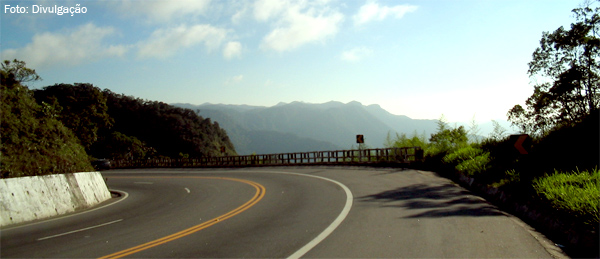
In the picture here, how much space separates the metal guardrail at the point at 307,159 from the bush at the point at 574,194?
16.1m

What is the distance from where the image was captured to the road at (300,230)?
7.02 metres

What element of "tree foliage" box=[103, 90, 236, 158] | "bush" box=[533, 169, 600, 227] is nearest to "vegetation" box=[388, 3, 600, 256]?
"bush" box=[533, 169, 600, 227]

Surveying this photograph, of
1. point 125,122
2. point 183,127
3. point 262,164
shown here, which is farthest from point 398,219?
point 125,122

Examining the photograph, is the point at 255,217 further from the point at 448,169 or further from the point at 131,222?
the point at 448,169

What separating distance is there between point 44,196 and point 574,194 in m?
15.2

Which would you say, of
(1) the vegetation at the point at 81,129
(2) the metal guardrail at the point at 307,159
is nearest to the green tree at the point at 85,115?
(1) the vegetation at the point at 81,129

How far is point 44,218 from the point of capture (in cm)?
1368

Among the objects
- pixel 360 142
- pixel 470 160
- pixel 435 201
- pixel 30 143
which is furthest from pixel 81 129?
pixel 435 201

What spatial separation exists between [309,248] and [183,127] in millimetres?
79870

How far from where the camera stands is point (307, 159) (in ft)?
118

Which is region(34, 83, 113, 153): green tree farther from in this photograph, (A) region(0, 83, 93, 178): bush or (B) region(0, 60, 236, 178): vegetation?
(A) region(0, 83, 93, 178): bush

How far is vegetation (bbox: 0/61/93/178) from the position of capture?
47.9 ft

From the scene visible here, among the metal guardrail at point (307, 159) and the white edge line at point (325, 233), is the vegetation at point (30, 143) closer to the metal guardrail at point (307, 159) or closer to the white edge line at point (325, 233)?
the white edge line at point (325, 233)

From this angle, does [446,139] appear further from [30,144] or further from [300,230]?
[30,144]
